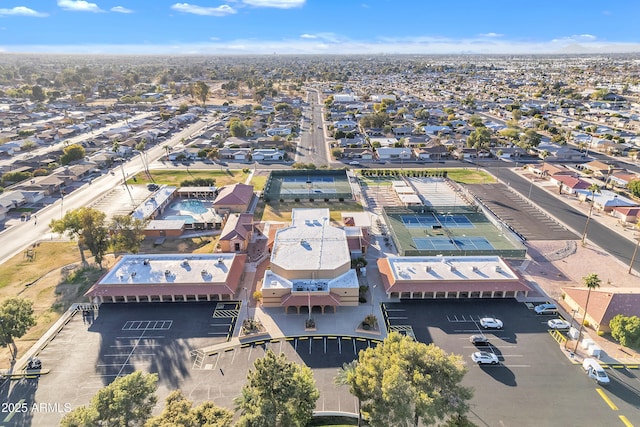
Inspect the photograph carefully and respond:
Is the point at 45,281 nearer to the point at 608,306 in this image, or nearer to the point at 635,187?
the point at 608,306

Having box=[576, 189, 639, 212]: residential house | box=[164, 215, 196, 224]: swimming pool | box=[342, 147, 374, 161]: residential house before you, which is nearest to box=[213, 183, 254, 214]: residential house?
box=[164, 215, 196, 224]: swimming pool

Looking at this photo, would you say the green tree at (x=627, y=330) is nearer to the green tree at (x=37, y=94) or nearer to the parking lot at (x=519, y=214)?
the parking lot at (x=519, y=214)

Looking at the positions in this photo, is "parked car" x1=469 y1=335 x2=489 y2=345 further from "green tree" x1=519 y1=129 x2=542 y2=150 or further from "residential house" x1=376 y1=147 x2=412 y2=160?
"green tree" x1=519 y1=129 x2=542 y2=150

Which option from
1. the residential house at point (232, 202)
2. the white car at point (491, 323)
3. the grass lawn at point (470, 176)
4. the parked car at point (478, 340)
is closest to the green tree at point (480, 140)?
the grass lawn at point (470, 176)

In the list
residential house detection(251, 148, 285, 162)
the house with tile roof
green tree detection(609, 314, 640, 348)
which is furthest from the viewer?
residential house detection(251, 148, 285, 162)

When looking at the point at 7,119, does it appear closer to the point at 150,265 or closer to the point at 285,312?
the point at 150,265

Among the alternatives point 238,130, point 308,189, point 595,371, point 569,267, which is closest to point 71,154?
point 238,130
